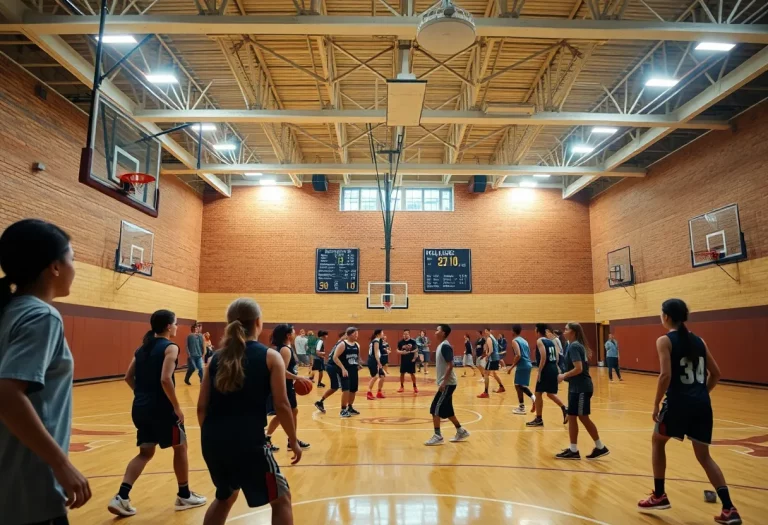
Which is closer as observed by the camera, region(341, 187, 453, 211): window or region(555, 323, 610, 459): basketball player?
region(555, 323, 610, 459): basketball player

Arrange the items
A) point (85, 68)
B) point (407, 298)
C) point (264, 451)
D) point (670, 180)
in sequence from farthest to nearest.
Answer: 1. point (407, 298)
2. point (670, 180)
3. point (85, 68)
4. point (264, 451)

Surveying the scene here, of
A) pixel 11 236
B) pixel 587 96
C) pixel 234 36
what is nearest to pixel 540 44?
pixel 587 96

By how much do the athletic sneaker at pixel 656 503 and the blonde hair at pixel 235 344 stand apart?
3.90 metres

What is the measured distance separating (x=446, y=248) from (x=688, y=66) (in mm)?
12996

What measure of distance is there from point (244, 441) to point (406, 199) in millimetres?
23436

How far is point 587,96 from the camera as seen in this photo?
56.9 ft

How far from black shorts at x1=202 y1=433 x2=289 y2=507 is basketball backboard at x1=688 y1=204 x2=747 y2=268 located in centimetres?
1749

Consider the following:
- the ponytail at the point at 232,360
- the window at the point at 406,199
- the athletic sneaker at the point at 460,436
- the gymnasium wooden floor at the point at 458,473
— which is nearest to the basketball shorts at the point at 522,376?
the gymnasium wooden floor at the point at 458,473

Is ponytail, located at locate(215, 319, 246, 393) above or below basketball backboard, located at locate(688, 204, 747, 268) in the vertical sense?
below

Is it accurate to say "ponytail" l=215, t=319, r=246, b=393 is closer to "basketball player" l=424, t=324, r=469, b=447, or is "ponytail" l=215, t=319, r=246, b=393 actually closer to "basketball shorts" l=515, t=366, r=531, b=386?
"basketball player" l=424, t=324, r=469, b=447

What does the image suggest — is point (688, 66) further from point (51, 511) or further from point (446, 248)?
point (51, 511)

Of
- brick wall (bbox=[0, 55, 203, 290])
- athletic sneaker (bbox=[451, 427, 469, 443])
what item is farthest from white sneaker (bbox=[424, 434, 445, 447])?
brick wall (bbox=[0, 55, 203, 290])

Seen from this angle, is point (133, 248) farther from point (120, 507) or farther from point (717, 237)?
point (717, 237)

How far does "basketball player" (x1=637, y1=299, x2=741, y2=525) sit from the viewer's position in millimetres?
4289
